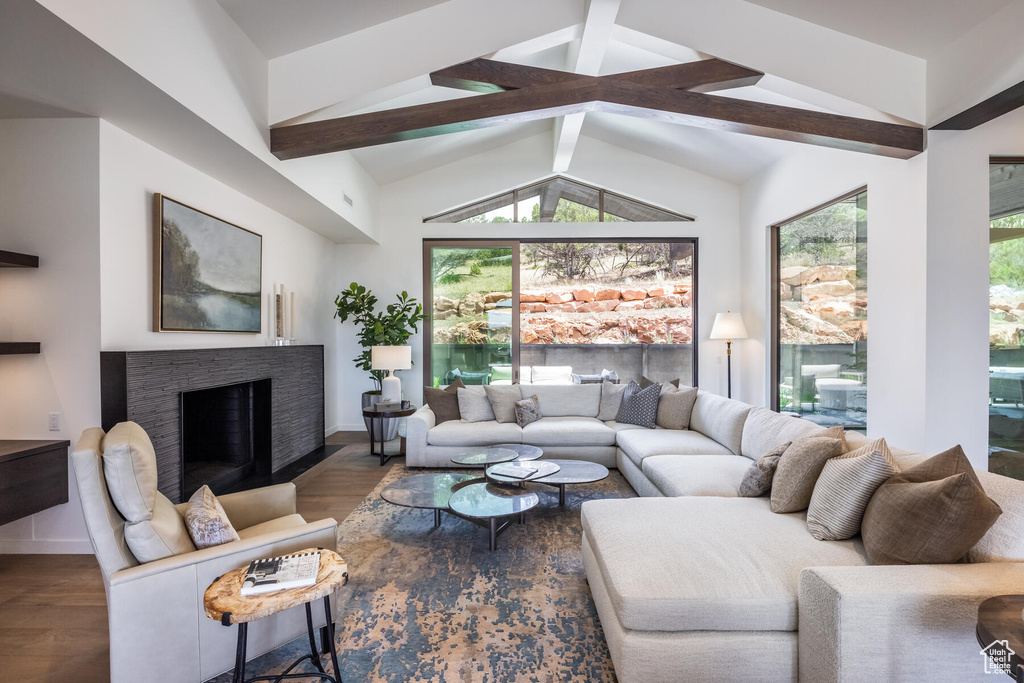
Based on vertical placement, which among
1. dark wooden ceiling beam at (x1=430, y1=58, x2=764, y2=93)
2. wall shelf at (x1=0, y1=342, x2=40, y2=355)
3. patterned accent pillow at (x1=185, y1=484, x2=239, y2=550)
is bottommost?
patterned accent pillow at (x1=185, y1=484, x2=239, y2=550)

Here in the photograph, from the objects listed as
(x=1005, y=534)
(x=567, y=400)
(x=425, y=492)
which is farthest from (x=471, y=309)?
(x=1005, y=534)

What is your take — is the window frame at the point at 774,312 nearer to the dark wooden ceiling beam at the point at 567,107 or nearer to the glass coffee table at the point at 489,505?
the dark wooden ceiling beam at the point at 567,107

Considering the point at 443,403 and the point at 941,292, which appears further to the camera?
the point at 443,403

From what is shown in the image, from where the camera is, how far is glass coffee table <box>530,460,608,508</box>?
10.2 feet

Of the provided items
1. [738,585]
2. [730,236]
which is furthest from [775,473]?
[730,236]

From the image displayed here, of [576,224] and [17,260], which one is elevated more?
[576,224]

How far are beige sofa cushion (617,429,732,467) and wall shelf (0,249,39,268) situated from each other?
12.8 ft

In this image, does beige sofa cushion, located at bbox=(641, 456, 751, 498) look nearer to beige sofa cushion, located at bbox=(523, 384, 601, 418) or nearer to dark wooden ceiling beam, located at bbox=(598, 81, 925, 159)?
beige sofa cushion, located at bbox=(523, 384, 601, 418)

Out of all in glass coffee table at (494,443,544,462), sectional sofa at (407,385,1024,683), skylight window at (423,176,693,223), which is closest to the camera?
sectional sofa at (407,385,1024,683)

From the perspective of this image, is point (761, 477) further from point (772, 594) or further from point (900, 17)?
point (900, 17)

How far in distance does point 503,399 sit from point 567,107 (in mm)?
2640

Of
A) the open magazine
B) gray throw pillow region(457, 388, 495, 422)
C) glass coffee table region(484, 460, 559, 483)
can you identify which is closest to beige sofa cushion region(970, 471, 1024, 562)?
glass coffee table region(484, 460, 559, 483)

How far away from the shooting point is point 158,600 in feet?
5.16

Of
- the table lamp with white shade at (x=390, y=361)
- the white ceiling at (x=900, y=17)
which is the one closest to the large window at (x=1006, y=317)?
the white ceiling at (x=900, y=17)
